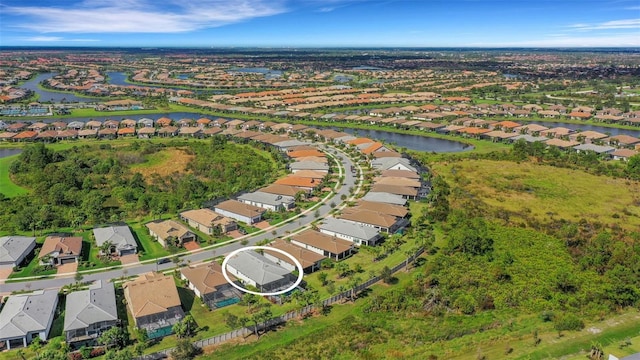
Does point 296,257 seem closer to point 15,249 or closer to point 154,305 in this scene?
point 154,305

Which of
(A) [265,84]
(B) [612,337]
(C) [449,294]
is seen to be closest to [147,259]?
(C) [449,294]

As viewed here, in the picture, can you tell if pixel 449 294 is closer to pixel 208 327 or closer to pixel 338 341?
pixel 338 341

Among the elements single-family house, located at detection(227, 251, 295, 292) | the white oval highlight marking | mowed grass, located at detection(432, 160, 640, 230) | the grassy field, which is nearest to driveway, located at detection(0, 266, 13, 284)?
the white oval highlight marking

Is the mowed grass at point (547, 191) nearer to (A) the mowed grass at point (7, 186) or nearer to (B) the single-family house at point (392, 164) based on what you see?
(B) the single-family house at point (392, 164)

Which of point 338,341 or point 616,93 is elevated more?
point 616,93

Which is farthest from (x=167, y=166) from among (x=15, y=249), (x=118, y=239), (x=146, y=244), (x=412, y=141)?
(x=412, y=141)
